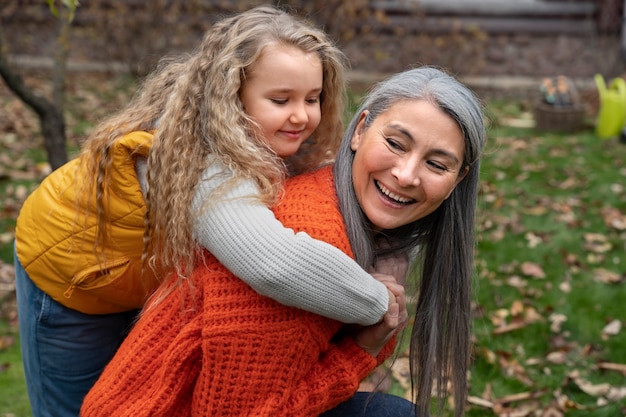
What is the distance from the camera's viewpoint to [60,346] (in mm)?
2367

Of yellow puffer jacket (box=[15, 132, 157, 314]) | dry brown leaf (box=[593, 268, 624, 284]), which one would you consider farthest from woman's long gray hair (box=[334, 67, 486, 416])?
dry brown leaf (box=[593, 268, 624, 284])

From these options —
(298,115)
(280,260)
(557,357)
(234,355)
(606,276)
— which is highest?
(298,115)

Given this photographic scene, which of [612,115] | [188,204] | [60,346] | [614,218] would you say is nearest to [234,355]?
[188,204]

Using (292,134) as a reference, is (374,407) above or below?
below

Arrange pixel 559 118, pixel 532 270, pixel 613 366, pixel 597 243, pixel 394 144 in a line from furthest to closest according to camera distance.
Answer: pixel 559 118 < pixel 597 243 < pixel 532 270 < pixel 613 366 < pixel 394 144

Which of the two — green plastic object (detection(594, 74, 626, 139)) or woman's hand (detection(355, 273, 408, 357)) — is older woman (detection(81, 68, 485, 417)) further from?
green plastic object (detection(594, 74, 626, 139))

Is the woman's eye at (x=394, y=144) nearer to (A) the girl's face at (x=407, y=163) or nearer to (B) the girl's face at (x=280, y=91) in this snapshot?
(A) the girl's face at (x=407, y=163)

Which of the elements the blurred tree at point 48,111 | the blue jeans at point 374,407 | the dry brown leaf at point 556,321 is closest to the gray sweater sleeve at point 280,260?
the blue jeans at point 374,407

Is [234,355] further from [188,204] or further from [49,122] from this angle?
[49,122]

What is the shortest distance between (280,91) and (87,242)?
758 mm

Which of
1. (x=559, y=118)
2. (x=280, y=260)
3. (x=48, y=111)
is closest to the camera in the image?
(x=280, y=260)

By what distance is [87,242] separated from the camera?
217 cm

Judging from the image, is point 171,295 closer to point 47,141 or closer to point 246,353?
point 246,353

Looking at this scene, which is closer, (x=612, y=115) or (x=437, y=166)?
(x=437, y=166)
